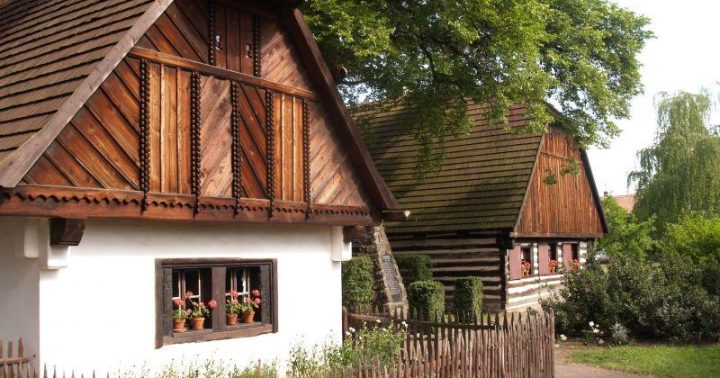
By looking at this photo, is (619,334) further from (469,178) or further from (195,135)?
(195,135)

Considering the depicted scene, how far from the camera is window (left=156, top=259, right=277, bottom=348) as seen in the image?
918cm

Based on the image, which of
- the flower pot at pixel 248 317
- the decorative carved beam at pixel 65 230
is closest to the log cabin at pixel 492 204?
the flower pot at pixel 248 317

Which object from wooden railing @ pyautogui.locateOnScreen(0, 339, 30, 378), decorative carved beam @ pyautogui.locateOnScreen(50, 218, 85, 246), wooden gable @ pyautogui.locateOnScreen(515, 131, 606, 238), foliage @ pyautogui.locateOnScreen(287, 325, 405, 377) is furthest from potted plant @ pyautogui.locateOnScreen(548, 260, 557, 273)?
wooden railing @ pyautogui.locateOnScreen(0, 339, 30, 378)

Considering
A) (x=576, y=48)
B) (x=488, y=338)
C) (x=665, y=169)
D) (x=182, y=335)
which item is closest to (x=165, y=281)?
(x=182, y=335)

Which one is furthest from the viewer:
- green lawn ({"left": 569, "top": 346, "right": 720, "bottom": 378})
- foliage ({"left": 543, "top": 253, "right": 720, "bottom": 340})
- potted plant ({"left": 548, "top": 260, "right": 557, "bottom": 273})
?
potted plant ({"left": 548, "top": 260, "right": 557, "bottom": 273})

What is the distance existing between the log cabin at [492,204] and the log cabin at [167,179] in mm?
10730

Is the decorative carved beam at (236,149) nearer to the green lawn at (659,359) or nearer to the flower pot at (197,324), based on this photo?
the flower pot at (197,324)

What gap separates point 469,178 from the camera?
2505 cm

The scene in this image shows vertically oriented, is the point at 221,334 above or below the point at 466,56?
below

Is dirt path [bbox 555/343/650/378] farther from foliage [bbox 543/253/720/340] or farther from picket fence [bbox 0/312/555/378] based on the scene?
foliage [bbox 543/253/720/340]

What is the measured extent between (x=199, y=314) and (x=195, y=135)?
2191 mm

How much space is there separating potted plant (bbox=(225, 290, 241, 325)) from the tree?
700cm

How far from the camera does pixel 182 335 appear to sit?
9.34 metres

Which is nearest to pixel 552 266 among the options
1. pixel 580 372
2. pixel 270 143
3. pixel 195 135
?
pixel 580 372
